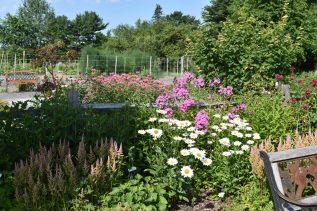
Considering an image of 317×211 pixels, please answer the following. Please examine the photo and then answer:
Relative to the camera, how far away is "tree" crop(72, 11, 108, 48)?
216 feet

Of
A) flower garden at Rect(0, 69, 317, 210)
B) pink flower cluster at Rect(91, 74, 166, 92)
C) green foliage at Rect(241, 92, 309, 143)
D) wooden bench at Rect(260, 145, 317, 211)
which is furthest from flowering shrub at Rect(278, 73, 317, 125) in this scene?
pink flower cluster at Rect(91, 74, 166, 92)

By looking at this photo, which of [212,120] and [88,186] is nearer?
[88,186]

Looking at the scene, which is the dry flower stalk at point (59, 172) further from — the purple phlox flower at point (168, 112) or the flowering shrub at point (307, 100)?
the flowering shrub at point (307, 100)

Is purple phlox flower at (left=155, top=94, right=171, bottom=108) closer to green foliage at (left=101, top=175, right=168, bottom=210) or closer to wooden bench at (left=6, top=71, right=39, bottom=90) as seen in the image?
green foliage at (left=101, top=175, right=168, bottom=210)

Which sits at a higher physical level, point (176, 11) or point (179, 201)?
point (176, 11)

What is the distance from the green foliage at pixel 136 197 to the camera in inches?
125

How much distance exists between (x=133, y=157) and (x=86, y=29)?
210 ft

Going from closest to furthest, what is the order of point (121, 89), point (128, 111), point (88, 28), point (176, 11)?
point (128, 111), point (121, 89), point (88, 28), point (176, 11)

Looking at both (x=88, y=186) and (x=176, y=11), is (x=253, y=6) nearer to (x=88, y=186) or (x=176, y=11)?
(x=88, y=186)

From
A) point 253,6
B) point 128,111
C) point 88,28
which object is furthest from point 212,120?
point 88,28

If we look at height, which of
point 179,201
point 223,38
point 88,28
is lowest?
point 179,201

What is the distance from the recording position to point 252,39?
24.5 feet

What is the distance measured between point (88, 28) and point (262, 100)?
62967 millimetres

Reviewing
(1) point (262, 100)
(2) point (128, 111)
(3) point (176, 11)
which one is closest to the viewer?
→ (2) point (128, 111)
